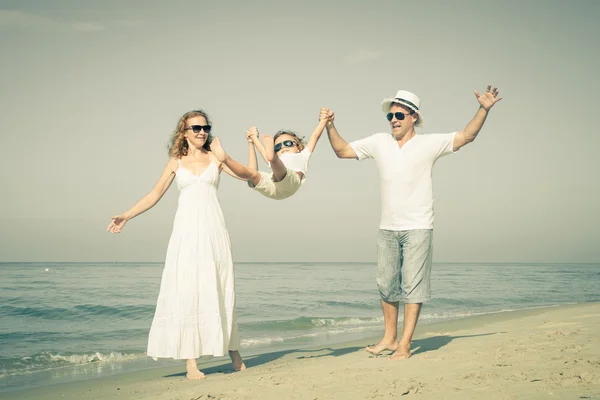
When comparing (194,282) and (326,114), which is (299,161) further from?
(194,282)

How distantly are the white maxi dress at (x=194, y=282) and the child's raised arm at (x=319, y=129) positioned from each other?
0.98 m

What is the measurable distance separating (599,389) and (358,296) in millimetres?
15280

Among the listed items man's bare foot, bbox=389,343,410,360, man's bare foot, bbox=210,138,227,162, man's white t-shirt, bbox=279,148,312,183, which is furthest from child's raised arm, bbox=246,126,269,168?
man's bare foot, bbox=389,343,410,360

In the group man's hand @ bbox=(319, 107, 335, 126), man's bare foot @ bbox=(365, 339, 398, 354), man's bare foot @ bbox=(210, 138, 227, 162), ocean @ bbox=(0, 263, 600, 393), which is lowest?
ocean @ bbox=(0, 263, 600, 393)

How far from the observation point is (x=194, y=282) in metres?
5.52

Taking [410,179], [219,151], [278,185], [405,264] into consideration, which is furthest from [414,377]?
[219,151]

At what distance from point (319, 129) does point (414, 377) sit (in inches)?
101

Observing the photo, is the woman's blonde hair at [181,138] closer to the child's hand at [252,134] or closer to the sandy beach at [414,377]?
the child's hand at [252,134]

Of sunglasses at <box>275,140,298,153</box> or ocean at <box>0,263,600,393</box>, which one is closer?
sunglasses at <box>275,140,298,153</box>

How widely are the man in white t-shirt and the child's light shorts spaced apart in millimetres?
856

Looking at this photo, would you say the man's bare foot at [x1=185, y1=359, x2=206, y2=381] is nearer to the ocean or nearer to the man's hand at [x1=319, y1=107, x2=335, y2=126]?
the ocean

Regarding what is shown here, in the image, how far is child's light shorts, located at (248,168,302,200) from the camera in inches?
213

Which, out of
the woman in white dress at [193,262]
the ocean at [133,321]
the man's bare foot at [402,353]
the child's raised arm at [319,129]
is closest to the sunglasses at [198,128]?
the woman in white dress at [193,262]

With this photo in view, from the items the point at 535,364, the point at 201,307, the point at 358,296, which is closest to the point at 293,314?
the point at 358,296
